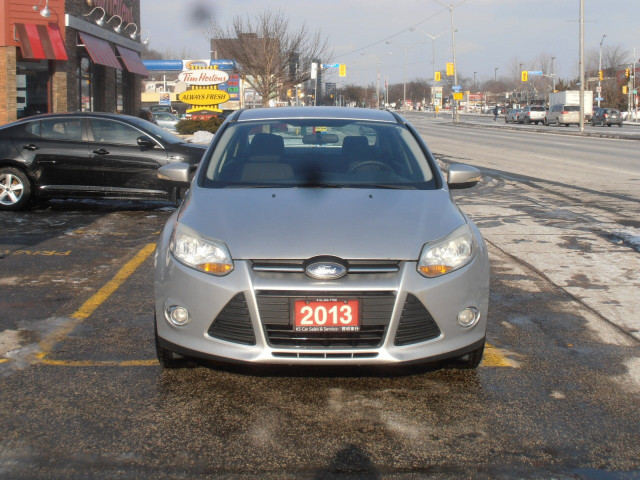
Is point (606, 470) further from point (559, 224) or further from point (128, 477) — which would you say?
point (559, 224)

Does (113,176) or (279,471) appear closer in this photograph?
(279,471)

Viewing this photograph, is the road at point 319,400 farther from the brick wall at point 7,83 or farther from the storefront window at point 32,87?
the storefront window at point 32,87

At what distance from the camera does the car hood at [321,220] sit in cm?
408

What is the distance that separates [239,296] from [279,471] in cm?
95

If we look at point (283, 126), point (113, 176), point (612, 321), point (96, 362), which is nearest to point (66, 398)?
point (96, 362)

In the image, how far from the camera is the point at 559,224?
34.9 ft

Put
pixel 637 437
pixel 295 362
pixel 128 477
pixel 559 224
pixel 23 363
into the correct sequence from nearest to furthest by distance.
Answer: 1. pixel 128 477
2. pixel 637 437
3. pixel 295 362
4. pixel 23 363
5. pixel 559 224

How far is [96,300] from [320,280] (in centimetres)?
314

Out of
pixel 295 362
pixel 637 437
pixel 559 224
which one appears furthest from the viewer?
pixel 559 224

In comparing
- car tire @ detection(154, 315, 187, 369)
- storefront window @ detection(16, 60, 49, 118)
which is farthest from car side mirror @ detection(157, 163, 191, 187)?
storefront window @ detection(16, 60, 49, 118)

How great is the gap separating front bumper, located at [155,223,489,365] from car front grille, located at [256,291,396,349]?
16mm

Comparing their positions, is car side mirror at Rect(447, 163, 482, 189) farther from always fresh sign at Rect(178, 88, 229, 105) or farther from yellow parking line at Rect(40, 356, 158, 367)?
always fresh sign at Rect(178, 88, 229, 105)

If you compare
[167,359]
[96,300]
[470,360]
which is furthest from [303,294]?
[96,300]

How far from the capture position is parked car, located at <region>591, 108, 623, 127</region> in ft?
192
